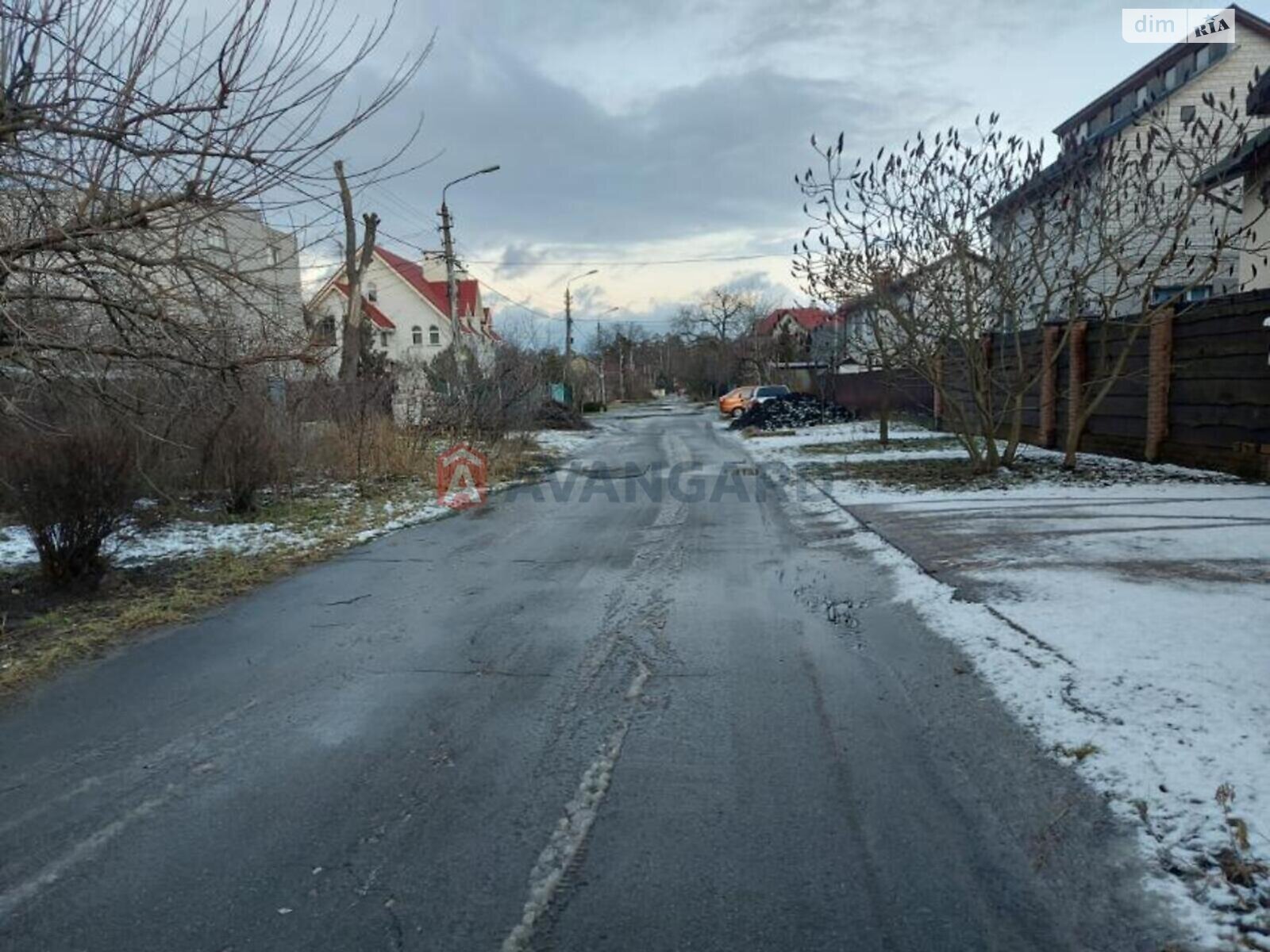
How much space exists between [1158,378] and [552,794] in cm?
1198

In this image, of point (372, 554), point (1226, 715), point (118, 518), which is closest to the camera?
point (1226, 715)

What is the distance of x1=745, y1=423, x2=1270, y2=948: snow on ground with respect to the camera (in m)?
3.39

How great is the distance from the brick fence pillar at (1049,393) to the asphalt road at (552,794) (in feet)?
33.5

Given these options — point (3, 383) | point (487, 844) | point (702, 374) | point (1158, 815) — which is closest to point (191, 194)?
point (3, 383)

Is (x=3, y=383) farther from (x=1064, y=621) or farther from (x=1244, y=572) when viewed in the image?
(x=1244, y=572)

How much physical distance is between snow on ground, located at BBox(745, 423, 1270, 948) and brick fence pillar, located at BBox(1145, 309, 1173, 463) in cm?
174

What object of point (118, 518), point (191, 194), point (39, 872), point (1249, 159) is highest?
point (1249, 159)

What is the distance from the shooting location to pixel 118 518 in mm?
8219

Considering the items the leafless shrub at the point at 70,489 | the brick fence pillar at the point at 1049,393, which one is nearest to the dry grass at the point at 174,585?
the leafless shrub at the point at 70,489

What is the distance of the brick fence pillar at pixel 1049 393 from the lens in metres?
15.3

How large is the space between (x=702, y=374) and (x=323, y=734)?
3009 inches

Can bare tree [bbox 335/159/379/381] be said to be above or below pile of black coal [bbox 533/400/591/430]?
above

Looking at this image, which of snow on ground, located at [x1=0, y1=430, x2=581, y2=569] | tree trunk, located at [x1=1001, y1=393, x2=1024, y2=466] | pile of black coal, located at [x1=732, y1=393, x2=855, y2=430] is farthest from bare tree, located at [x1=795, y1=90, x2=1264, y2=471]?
pile of black coal, located at [x1=732, y1=393, x2=855, y2=430]

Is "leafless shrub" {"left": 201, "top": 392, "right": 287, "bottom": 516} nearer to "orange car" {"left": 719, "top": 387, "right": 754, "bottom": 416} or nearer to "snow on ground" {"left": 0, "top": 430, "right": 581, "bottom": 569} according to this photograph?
"snow on ground" {"left": 0, "top": 430, "right": 581, "bottom": 569}
